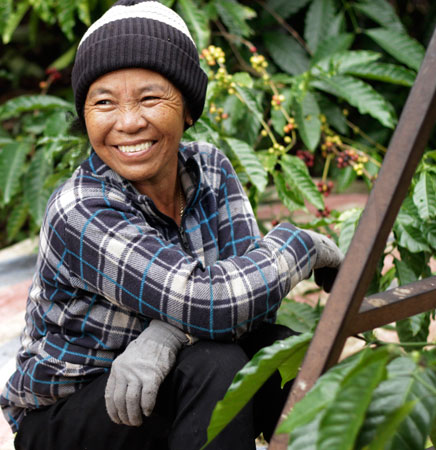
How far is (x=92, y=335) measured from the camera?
135cm

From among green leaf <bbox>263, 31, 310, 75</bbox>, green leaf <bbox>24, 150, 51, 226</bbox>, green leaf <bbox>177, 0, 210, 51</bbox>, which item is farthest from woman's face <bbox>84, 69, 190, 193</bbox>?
green leaf <bbox>263, 31, 310, 75</bbox>

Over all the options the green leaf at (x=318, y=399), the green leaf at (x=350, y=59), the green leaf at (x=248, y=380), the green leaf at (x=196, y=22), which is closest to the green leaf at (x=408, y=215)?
the green leaf at (x=350, y=59)

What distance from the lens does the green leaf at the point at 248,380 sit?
0.77 m

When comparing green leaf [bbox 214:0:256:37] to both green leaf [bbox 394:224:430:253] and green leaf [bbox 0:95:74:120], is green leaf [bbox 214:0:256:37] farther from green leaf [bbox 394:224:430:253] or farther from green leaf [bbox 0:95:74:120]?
green leaf [bbox 394:224:430:253]

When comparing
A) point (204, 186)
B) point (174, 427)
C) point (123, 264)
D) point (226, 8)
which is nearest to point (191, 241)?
point (204, 186)

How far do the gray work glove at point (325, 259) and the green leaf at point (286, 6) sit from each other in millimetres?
2152

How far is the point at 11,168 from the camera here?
2.76m

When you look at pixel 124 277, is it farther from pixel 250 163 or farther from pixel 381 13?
pixel 381 13

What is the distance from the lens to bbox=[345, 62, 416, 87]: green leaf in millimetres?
2494

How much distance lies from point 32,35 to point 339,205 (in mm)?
1830

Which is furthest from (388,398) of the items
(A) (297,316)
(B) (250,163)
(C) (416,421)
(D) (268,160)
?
(D) (268,160)

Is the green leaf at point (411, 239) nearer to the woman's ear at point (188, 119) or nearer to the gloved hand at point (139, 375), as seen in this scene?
the woman's ear at point (188, 119)

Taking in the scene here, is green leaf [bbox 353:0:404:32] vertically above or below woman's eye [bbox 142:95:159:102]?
above

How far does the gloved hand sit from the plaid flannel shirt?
5cm
